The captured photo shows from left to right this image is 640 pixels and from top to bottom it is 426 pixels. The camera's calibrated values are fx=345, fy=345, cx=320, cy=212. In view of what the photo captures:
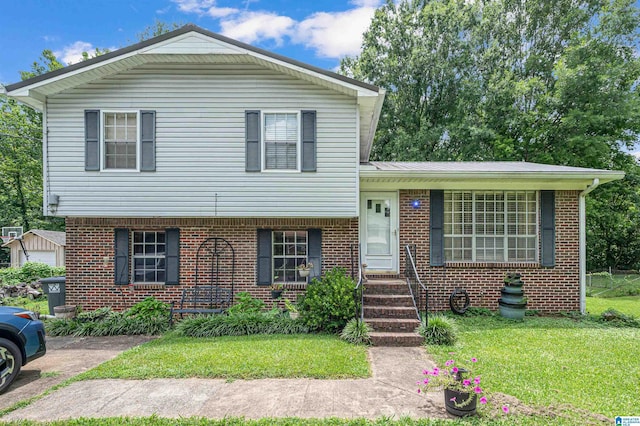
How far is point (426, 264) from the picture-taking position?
8492 mm

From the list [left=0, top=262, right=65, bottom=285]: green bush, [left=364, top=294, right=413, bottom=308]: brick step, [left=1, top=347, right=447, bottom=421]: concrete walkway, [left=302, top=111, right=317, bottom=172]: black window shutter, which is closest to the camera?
[left=1, top=347, right=447, bottom=421]: concrete walkway

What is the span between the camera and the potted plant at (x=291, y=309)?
24.5 feet

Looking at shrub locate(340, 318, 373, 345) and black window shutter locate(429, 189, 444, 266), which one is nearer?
shrub locate(340, 318, 373, 345)

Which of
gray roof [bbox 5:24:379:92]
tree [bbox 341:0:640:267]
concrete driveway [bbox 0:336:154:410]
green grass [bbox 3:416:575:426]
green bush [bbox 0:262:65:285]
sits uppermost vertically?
tree [bbox 341:0:640:267]

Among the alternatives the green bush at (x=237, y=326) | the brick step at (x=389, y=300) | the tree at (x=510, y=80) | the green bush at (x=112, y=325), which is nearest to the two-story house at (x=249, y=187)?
the green bush at (x=112, y=325)

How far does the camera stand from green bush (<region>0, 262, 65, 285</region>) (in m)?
→ 15.3

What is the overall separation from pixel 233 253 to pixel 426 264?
186 inches

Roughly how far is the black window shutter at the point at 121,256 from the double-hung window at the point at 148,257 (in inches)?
7.9

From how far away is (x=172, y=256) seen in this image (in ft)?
27.1

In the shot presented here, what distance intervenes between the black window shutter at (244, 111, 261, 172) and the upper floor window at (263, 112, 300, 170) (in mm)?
184

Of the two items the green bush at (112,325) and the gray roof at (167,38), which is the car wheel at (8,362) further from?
the gray roof at (167,38)

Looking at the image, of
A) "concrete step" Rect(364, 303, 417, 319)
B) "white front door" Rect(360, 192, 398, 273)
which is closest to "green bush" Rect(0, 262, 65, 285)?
"white front door" Rect(360, 192, 398, 273)

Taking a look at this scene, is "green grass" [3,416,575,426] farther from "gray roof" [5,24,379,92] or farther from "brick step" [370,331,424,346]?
"gray roof" [5,24,379,92]

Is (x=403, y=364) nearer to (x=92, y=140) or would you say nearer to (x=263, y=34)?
(x=92, y=140)
